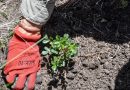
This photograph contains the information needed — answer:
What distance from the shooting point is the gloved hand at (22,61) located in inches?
134

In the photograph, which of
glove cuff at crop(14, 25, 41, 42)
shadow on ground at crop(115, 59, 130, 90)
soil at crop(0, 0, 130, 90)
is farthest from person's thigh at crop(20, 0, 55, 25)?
shadow on ground at crop(115, 59, 130, 90)

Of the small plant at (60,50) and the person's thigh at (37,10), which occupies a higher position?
the person's thigh at (37,10)

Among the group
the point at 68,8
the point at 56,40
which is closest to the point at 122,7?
the point at 68,8

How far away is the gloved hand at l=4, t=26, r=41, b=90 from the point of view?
3.42m

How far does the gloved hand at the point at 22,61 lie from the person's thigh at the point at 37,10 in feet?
0.49

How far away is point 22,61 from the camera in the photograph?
3.47 metres

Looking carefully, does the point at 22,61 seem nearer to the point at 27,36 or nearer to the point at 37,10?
the point at 27,36

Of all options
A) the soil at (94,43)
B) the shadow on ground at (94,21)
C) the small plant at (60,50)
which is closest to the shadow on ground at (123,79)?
the soil at (94,43)

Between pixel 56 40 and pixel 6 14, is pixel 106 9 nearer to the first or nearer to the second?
pixel 56 40

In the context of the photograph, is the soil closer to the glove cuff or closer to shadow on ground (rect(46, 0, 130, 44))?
shadow on ground (rect(46, 0, 130, 44))

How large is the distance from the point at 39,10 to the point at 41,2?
0.24ft

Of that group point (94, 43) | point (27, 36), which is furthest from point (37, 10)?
point (94, 43)

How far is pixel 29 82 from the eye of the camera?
11.2 feet

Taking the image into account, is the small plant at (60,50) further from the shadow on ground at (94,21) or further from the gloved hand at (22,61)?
the shadow on ground at (94,21)
